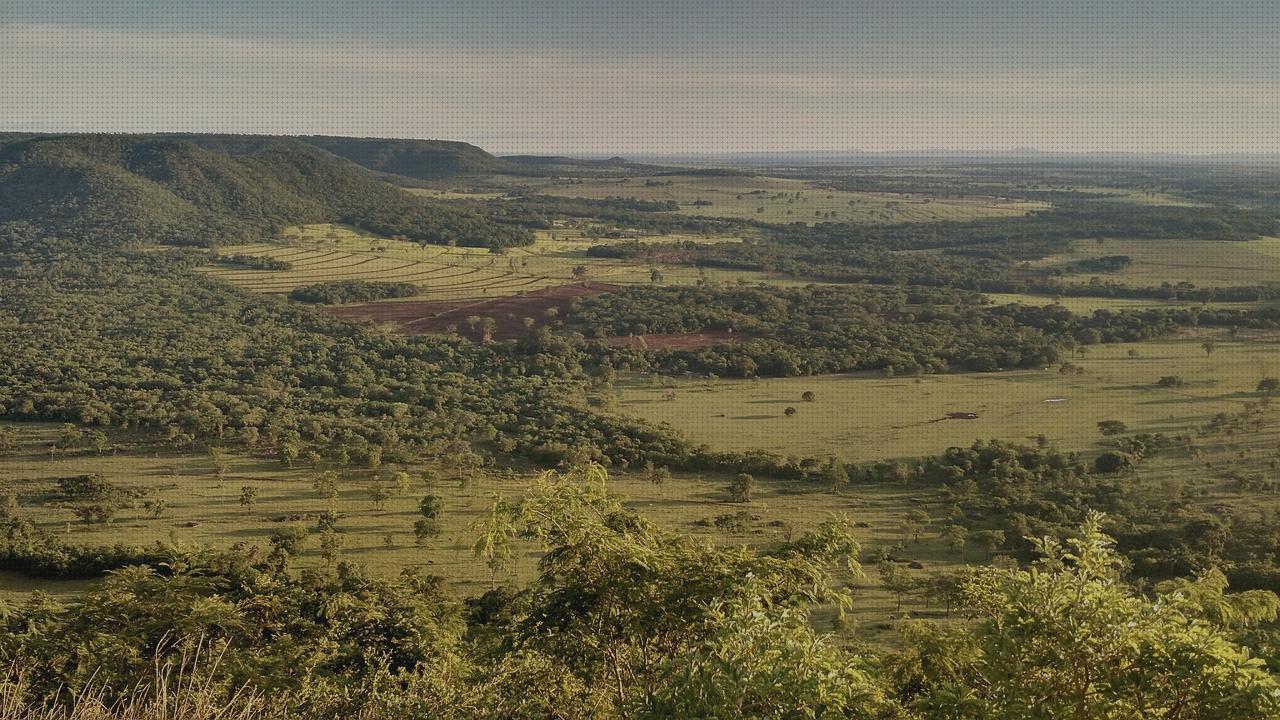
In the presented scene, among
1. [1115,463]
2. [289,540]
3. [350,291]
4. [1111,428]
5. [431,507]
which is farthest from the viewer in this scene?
[350,291]

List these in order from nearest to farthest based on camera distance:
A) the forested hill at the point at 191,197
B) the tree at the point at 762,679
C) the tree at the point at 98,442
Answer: the tree at the point at 762,679, the tree at the point at 98,442, the forested hill at the point at 191,197

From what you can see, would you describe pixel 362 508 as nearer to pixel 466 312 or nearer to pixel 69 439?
pixel 69 439

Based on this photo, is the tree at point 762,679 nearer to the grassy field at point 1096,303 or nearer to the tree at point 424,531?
the tree at point 424,531

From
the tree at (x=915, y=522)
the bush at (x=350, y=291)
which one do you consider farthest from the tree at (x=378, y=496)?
the bush at (x=350, y=291)

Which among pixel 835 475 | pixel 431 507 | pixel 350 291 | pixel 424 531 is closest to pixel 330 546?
pixel 424 531

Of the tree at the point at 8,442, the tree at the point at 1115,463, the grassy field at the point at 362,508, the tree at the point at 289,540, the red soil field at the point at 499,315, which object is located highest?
the red soil field at the point at 499,315

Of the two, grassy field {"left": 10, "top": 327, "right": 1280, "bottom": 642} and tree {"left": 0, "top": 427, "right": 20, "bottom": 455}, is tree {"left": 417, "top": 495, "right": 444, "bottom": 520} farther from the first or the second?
tree {"left": 0, "top": 427, "right": 20, "bottom": 455}
